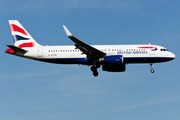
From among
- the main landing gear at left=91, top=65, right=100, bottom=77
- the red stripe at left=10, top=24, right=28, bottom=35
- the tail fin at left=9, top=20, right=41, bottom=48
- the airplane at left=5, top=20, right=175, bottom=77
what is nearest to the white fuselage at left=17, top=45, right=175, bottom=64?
the airplane at left=5, top=20, right=175, bottom=77

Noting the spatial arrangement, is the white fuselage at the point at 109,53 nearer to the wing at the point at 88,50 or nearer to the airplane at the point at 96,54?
the airplane at the point at 96,54

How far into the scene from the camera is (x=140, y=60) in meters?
44.2

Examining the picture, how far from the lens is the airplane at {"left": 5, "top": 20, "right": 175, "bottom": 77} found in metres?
43.7

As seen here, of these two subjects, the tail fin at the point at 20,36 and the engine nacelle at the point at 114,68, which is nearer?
the engine nacelle at the point at 114,68

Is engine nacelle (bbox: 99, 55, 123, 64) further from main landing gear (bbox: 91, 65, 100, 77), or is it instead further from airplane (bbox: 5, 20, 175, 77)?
main landing gear (bbox: 91, 65, 100, 77)

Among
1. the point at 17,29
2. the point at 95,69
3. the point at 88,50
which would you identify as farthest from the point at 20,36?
the point at 95,69

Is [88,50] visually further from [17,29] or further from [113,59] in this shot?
[17,29]

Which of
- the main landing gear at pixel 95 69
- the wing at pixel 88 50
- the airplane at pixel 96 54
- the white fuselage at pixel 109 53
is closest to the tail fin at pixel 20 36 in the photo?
the airplane at pixel 96 54

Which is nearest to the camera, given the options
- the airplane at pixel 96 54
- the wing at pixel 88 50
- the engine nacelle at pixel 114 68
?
the wing at pixel 88 50

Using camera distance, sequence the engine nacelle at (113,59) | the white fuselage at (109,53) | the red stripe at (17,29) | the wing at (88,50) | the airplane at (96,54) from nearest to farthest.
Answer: the wing at (88,50), the engine nacelle at (113,59), the airplane at (96,54), the white fuselage at (109,53), the red stripe at (17,29)

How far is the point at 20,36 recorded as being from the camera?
161 ft

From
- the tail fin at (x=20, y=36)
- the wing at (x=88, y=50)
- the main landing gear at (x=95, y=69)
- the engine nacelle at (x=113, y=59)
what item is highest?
the tail fin at (x=20, y=36)

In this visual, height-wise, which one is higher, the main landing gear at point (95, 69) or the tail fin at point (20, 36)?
the tail fin at point (20, 36)

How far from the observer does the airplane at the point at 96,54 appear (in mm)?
43656
